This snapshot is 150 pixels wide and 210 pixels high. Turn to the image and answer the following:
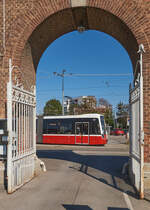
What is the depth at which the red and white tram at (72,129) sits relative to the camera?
834 inches

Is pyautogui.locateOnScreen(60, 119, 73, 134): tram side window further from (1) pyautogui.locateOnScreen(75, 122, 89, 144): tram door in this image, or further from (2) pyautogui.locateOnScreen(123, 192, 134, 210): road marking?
(2) pyautogui.locateOnScreen(123, 192, 134, 210): road marking

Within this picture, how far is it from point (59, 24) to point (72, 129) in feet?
45.6

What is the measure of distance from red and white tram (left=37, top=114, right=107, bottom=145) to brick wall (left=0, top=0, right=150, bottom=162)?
12.6m

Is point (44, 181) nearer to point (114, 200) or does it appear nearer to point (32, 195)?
point (32, 195)

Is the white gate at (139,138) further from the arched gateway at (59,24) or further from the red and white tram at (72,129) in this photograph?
the red and white tram at (72,129)

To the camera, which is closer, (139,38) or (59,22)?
(139,38)

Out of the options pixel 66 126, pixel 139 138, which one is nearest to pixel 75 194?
pixel 139 138

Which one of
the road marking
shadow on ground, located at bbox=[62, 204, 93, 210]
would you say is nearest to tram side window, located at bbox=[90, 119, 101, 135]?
the road marking

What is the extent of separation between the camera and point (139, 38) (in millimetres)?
7457

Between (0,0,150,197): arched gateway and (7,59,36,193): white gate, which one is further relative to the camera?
(0,0,150,197): arched gateway

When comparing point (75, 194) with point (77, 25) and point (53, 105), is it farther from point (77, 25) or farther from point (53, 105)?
point (53, 105)

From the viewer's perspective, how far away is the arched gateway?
291 inches

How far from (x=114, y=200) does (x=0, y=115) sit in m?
4.50

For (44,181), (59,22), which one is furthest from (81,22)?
(44,181)
